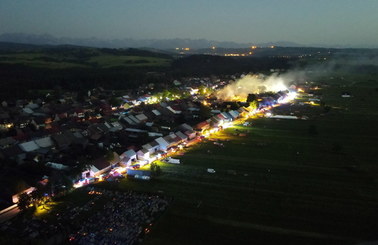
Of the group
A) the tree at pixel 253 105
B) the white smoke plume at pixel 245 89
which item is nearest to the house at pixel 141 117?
the tree at pixel 253 105

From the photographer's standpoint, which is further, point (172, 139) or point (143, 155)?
point (172, 139)

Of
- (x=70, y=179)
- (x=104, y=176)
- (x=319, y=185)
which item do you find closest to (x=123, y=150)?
(x=104, y=176)

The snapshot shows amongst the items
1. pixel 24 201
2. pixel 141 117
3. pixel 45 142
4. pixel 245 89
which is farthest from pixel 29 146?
pixel 245 89

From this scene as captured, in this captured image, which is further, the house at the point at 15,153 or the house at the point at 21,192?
the house at the point at 15,153

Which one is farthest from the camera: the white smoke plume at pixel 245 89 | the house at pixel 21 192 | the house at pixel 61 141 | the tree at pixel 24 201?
the white smoke plume at pixel 245 89

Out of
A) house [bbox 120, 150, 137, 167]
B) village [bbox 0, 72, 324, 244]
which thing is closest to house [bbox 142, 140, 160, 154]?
village [bbox 0, 72, 324, 244]

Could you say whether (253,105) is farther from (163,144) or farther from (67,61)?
(67,61)

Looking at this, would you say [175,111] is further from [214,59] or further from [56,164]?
[214,59]

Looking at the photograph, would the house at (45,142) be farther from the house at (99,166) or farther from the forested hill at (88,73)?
the forested hill at (88,73)
